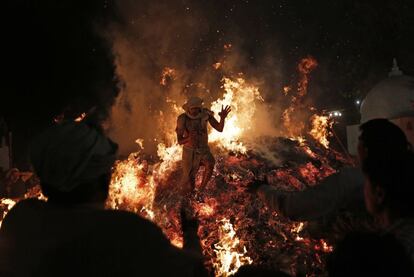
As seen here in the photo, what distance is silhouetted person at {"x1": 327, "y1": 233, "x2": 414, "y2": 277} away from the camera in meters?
1.61

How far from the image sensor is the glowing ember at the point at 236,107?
1155 centimetres

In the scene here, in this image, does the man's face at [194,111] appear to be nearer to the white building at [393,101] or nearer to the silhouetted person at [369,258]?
the white building at [393,101]

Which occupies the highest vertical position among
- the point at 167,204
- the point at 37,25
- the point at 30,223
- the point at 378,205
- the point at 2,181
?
the point at 37,25

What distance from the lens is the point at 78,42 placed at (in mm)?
14969

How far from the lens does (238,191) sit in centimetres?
900

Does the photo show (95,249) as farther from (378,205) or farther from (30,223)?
(378,205)

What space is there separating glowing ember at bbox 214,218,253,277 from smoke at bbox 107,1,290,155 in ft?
20.7

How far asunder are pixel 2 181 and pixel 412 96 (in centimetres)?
929

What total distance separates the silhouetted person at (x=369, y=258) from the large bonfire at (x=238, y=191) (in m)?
4.13

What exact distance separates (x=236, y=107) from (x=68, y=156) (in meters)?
11.1

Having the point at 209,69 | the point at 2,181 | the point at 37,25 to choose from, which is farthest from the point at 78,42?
the point at 2,181

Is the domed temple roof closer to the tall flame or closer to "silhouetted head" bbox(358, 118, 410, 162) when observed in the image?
the tall flame

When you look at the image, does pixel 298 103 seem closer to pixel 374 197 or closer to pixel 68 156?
pixel 374 197

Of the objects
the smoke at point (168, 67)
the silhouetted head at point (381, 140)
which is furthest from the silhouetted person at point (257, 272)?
the smoke at point (168, 67)
